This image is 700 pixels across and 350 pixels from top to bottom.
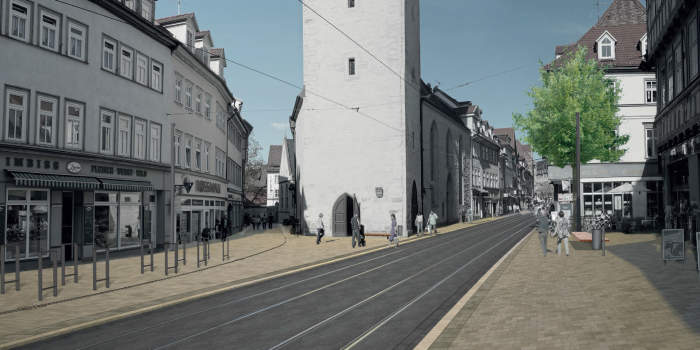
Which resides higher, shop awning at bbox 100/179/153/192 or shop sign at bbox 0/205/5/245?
shop awning at bbox 100/179/153/192

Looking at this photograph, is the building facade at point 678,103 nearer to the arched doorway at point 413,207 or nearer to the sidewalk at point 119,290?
the sidewalk at point 119,290

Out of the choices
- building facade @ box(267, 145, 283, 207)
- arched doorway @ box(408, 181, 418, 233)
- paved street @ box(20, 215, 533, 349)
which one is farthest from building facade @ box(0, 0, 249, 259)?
building facade @ box(267, 145, 283, 207)

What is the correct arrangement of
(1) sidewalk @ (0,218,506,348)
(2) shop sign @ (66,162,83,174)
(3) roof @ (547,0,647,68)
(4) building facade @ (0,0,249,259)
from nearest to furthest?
(1) sidewalk @ (0,218,506,348) < (4) building facade @ (0,0,249,259) < (2) shop sign @ (66,162,83,174) < (3) roof @ (547,0,647,68)

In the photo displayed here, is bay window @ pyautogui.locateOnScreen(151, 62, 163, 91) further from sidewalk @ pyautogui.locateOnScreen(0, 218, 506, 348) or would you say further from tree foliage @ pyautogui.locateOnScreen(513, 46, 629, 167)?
tree foliage @ pyautogui.locateOnScreen(513, 46, 629, 167)

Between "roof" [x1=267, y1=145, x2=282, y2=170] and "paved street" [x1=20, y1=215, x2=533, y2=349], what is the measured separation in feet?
291

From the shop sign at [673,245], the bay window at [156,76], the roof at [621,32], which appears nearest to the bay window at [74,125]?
the bay window at [156,76]

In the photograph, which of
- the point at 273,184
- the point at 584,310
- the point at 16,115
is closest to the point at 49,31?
the point at 16,115

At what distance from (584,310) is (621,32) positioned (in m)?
39.2

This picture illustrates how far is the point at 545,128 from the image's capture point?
3183 cm

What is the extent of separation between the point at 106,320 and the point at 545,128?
2867cm

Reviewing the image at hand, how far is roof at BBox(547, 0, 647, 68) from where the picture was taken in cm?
3834

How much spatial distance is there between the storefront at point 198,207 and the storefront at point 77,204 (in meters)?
2.34

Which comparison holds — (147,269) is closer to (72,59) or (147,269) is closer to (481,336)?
(72,59)

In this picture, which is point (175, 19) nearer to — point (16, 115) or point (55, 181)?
point (16, 115)
